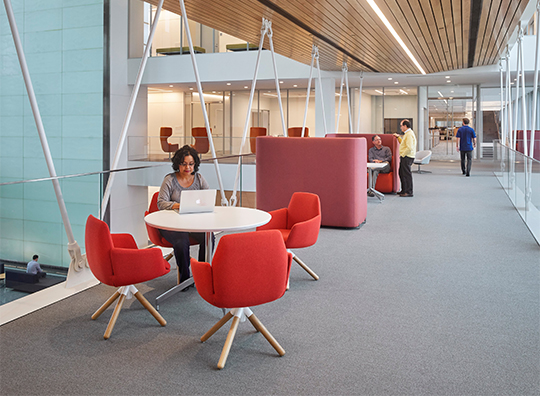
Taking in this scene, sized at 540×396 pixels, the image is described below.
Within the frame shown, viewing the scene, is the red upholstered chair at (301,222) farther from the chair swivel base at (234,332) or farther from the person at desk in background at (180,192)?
the chair swivel base at (234,332)

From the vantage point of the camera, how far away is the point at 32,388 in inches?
102

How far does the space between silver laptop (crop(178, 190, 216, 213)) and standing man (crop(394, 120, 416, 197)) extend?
6.88 meters

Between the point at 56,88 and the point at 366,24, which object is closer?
the point at 366,24

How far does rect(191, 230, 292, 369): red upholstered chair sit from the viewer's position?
9.25 feet

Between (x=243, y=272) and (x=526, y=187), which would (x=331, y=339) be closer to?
(x=243, y=272)

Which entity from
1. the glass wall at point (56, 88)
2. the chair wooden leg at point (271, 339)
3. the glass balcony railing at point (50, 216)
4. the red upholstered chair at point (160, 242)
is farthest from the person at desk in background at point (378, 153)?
the glass wall at point (56, 88)

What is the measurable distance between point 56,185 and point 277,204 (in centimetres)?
331

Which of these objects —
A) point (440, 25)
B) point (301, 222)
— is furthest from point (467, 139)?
point (301, 222)

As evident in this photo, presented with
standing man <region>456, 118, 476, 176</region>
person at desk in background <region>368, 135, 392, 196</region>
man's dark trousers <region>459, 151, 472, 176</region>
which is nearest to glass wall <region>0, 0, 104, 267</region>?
person at desk in background <region>368, 135, 392, 196</region>

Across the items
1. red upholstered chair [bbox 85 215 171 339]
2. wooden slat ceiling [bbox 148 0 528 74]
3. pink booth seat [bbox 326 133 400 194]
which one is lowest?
red upholstered chair [bbox 85 215 171 339]

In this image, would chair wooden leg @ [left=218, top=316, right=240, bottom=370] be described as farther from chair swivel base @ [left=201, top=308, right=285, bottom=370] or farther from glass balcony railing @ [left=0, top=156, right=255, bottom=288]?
glass balcony railing @ [left=0, top=156, right=255, bottom=288]

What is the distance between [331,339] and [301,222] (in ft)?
4.43

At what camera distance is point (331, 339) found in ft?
10.7

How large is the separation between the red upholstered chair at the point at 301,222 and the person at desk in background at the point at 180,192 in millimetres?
751
